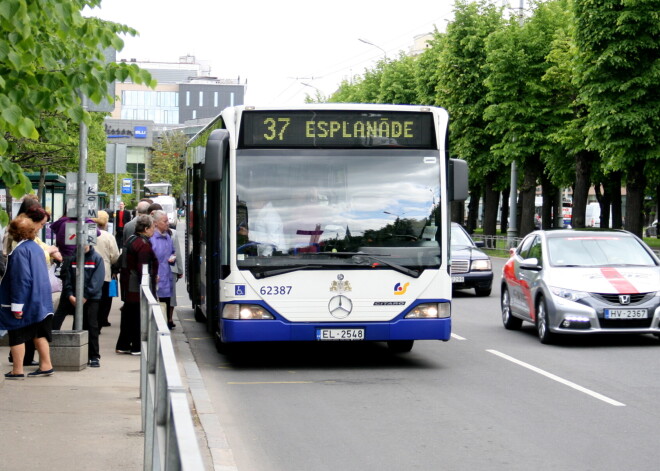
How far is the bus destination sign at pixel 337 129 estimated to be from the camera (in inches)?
499

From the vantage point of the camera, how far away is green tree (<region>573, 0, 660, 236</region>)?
36125 millimetres

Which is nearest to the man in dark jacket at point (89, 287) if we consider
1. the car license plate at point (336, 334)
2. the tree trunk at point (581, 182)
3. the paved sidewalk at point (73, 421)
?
the paved sidewalk at point (73, 421)

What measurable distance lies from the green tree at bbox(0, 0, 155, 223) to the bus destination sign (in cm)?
417

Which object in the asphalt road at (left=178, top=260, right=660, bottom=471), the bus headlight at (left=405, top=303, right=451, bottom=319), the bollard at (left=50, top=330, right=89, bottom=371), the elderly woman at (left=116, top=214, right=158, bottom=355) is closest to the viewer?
the asphalt road at (left=178, top=260, right=660, bottom=471)

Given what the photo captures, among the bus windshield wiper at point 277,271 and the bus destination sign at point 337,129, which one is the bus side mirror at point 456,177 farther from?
the bus windshield wiper at point 277,271

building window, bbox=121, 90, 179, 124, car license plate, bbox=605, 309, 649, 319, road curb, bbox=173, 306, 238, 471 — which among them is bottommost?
road curb, bbox=173, 306, 238, 471

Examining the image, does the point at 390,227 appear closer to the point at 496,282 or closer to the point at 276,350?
the point at 276,350

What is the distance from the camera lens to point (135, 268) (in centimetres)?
1380

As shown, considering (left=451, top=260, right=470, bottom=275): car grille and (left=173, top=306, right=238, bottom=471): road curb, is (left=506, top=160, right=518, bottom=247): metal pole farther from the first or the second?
(left=173, top=306, right=238, bottom=471): road curb

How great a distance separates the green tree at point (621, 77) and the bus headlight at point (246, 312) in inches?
1022

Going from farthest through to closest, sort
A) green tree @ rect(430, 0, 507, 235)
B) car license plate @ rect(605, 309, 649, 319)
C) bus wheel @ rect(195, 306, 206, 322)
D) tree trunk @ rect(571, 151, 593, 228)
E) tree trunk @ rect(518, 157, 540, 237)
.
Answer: green tree @ rect(430, 0, 507, 235) → tree trunk @ rect(518, 157, 540, 237) → tree trunk @ rect(571, 151, 593, 228) → bus wheel @ rect(195, 306, 206, 322) → car license plate @ rect(605, 309, 649, 319)

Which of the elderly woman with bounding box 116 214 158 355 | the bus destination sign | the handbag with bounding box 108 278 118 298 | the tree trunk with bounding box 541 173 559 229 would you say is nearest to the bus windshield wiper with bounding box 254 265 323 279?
the bus destination sign

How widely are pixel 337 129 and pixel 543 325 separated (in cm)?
454

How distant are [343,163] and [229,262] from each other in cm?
165
